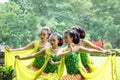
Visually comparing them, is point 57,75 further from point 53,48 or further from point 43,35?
point 43,35

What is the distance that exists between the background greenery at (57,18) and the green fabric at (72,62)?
24551 mm

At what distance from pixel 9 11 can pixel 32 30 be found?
8.05 ft

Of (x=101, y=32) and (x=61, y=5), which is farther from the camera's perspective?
(x=101, y=32)

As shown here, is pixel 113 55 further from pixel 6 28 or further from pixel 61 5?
pixel 61 5

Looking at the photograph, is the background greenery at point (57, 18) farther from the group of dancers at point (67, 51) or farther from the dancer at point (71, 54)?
the dancer at point (71, 54)

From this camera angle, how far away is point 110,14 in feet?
120

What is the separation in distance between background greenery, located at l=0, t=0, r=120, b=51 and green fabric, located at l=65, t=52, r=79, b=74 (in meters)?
24.6

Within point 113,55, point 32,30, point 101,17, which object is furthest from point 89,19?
point 113,55

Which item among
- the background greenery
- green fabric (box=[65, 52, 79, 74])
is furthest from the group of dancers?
the background greenery

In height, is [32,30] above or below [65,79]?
below

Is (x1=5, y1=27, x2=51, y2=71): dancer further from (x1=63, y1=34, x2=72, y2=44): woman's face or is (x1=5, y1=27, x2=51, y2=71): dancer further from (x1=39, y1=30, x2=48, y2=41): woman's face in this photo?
(x1=63, y1=34, x2=72, y2=44): woman's face

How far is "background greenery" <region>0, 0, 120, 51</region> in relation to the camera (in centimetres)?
2914

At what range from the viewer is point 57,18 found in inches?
1303

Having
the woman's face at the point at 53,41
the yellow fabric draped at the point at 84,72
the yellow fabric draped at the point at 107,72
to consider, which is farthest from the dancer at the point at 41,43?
the yellow fabric draped at the point at 107,72
